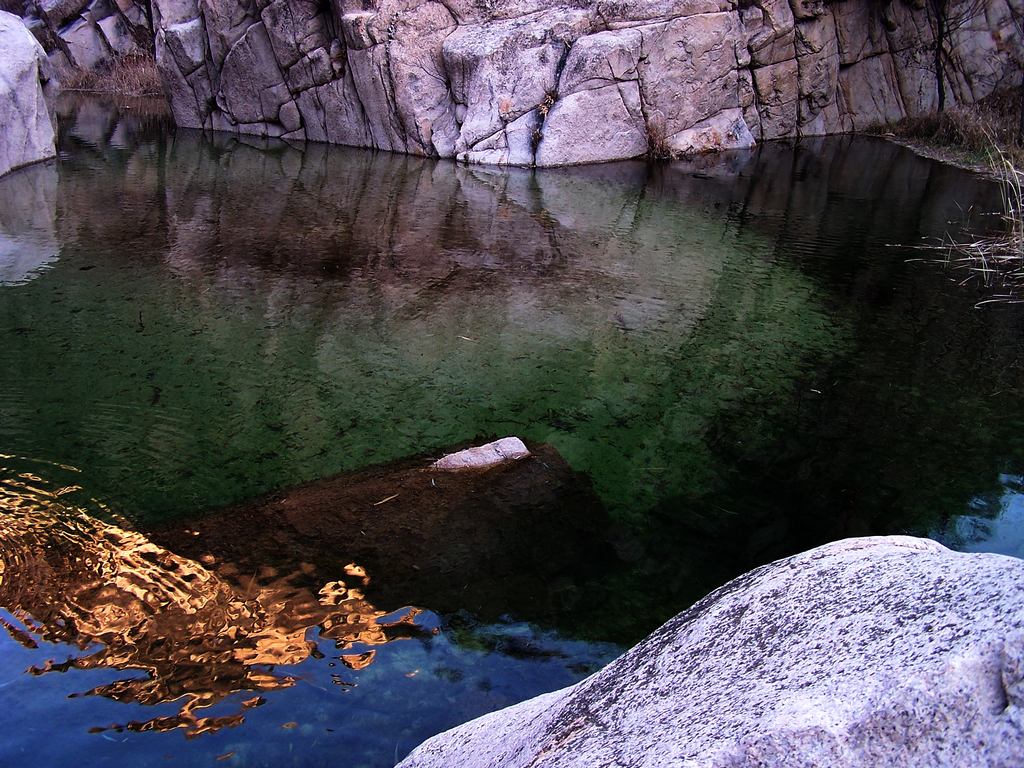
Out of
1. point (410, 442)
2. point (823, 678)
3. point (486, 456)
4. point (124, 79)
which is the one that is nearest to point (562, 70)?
point (410, 442)

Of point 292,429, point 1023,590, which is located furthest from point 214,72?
point 1023,590

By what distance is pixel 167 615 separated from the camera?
2.90 metres

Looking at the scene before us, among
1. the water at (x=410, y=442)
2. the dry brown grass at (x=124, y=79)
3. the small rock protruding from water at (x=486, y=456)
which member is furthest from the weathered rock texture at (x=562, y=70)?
the small rock protruding from water at (x=486, y=456)

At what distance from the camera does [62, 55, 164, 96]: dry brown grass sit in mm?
23203

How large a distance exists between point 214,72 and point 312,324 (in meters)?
13.6

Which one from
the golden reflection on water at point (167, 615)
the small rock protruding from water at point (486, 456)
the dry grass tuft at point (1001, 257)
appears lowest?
the golden reflection on water at point (167, 615)

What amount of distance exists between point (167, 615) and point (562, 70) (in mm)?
12042

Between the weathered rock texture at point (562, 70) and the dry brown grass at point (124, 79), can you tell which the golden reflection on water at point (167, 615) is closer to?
the weathered rock texture at point (562, 70)

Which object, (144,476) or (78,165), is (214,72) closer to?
(78,165)

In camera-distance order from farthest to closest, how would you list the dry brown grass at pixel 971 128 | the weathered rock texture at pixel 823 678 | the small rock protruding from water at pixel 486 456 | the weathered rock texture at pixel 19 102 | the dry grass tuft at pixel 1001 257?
1. the dry brown grass at pixel 971 128
2. the weathered rock texture at pixel 19 102
3. the dry grass tuft at pixel 1001 257
4. the small rock protruding from water at pixel 486 456
5. the weathered rock texture at pixel 823 678

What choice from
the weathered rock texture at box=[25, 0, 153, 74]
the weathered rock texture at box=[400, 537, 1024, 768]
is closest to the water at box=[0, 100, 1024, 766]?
the weathered rock texture at box=[400, 537, 1024, 768]

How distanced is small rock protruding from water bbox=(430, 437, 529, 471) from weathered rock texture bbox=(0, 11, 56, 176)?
29.5 ft

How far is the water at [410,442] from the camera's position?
2.72 metres

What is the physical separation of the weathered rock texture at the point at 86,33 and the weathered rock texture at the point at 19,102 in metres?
13.8
